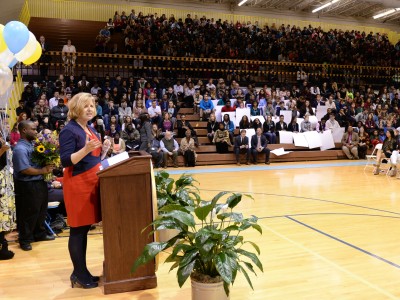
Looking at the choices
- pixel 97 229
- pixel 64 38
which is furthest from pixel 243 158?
pixel 64 38

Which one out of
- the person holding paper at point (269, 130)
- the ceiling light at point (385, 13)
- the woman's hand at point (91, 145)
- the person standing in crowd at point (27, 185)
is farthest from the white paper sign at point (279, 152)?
the ceiling light at point (385, 13)

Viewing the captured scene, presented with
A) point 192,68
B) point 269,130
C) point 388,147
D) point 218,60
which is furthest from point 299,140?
point 192,68

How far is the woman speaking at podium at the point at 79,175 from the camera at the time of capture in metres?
2.77

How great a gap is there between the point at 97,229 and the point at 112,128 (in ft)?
18.3

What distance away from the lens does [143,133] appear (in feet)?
33.2

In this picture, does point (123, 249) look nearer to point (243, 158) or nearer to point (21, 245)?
point (21, 245)

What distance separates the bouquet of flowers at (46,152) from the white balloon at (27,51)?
1.56m

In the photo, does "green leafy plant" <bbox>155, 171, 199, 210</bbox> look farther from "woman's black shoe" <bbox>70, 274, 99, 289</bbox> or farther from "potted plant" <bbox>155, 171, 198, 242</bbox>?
"woman's black shoe" <bbox>70, 274, 99, 289</bbox>

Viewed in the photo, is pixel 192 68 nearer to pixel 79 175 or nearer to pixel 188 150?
pixel 188 150

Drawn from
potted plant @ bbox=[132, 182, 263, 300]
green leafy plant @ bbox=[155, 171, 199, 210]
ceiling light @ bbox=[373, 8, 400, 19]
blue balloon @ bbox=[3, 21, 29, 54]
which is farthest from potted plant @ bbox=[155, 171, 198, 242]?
ceiling light @ bbox=[373, 8, 400, 19]

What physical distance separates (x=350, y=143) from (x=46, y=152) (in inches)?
410

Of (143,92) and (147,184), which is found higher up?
(143,92)

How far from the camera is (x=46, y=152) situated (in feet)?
12.8

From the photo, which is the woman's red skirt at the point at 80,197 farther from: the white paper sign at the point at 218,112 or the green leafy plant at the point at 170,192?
the white paper sign at the point at 218,112
